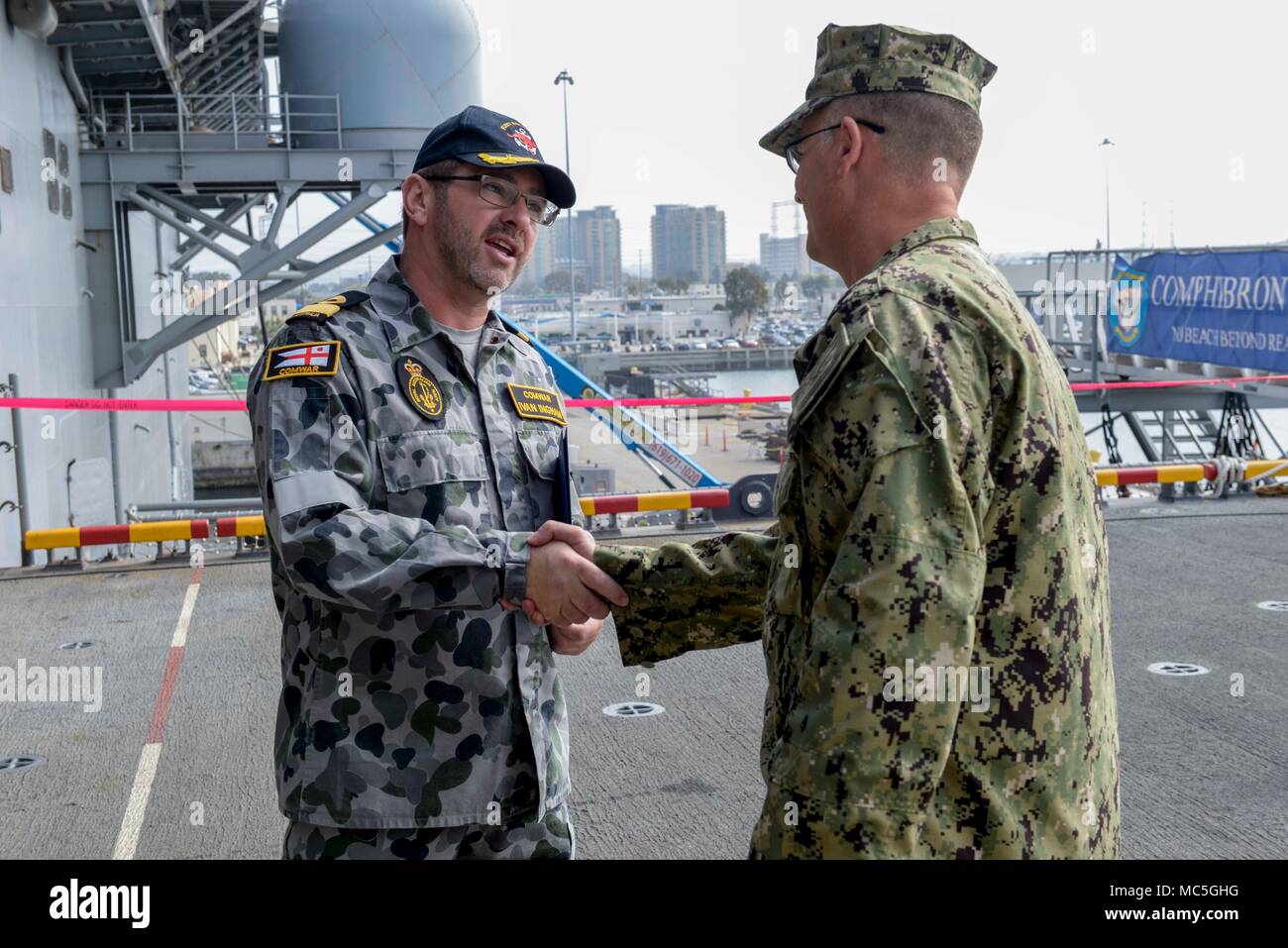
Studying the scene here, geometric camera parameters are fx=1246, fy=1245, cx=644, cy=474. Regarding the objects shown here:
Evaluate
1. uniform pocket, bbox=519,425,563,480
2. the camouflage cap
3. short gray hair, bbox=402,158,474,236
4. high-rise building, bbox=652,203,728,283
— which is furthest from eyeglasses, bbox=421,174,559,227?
high-rise building, bbox=652,203,728,283

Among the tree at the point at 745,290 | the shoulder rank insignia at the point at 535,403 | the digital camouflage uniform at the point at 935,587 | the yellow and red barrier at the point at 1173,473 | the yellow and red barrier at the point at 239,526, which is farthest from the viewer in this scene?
the tree at the point at 745,290

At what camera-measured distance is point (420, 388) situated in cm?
278

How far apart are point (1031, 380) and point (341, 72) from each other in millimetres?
17223

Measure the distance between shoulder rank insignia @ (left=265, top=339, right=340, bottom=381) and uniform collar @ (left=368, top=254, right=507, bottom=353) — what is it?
0.53ft

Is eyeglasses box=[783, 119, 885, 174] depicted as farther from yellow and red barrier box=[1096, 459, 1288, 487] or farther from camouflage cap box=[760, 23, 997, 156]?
yellow and red barrier box=[1096, 459, 1288, 487]

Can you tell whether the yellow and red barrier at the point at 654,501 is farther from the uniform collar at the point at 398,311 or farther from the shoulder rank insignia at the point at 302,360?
the shoulder rank insignia at the point at 302,360

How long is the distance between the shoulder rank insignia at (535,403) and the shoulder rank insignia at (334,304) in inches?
16.0

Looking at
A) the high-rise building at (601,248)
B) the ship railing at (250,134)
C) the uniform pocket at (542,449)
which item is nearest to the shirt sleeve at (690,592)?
the uniform pocket at (542,449)

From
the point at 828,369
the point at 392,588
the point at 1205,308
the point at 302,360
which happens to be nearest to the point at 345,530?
the point at 392,588

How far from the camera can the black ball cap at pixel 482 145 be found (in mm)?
2875

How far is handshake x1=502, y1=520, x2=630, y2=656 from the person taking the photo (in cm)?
262
